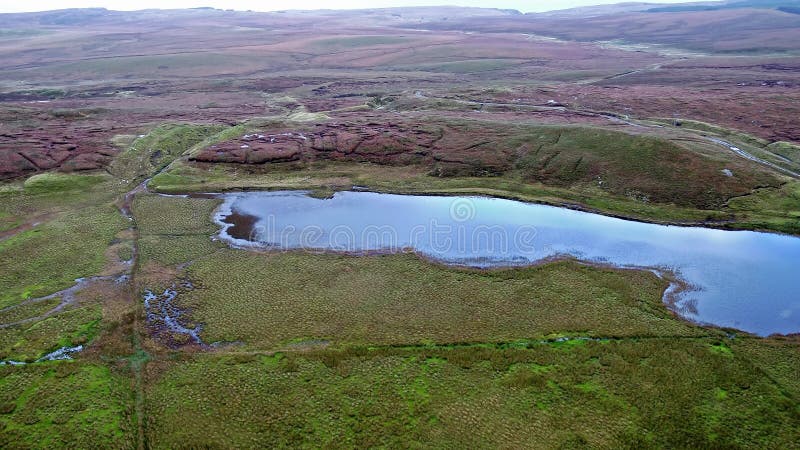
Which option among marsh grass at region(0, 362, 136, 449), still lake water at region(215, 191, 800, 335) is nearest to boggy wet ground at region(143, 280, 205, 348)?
marsh grass at region(0, 362, 136, 449)

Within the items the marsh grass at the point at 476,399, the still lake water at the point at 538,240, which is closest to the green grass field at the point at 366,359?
the marsh grass at the point at 476,399

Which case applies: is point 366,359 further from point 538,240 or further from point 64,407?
point 538,240

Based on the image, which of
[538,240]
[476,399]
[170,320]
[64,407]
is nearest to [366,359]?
[476,399]

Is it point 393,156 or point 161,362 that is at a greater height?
point 393,156

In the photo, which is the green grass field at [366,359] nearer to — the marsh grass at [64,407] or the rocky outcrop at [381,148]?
Answer: the marsh grass at [64,407]

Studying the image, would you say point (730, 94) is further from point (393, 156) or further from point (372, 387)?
point (372, 387)

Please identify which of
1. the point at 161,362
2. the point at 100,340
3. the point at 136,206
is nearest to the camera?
the point at 161,362

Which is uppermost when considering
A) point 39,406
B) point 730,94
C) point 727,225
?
point 730,94

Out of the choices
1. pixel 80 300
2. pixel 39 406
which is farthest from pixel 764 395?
pixel 80 300

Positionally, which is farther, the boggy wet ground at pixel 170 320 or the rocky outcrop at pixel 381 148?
the rocky outcrop at pixel 381 148
